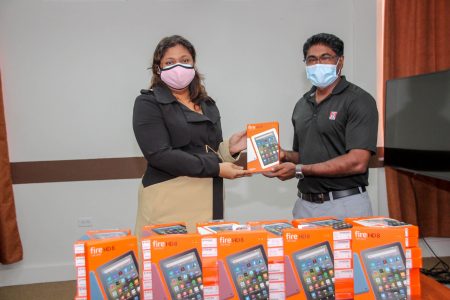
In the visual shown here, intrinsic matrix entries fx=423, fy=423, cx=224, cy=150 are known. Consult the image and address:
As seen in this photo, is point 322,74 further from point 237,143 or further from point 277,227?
point 277,227

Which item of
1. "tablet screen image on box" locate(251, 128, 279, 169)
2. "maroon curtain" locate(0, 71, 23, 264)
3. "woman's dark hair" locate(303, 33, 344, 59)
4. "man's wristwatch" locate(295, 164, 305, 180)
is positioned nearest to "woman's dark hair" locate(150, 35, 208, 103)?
"tablet screen image on box" locate(251, 128, 279, 169)

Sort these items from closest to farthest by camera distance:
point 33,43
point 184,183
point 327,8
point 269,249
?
1. point 269,249
2. point 184,183
3. point 33,43
4. point 327,8

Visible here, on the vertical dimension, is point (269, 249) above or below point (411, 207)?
above

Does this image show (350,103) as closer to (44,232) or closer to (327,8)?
(327,8)

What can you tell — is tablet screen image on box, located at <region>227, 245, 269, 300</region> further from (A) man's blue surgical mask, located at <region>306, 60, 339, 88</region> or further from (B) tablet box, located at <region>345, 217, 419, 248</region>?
(A) man's blue surgical mask, located at <region>306, 60, 339, 88</region>

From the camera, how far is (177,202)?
186 cm

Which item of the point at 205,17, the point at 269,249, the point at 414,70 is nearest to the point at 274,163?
the point at 269,249

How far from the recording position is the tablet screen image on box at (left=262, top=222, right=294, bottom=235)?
134 cm

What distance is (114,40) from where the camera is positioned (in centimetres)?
363

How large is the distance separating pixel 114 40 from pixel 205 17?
81cm

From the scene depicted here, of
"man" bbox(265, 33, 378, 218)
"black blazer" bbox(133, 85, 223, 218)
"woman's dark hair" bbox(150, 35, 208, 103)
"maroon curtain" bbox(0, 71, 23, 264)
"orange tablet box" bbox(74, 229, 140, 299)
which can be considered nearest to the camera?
"orange tablet box" bbox(74, 229, 140, 299)

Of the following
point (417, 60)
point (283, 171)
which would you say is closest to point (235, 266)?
point (283, 171)

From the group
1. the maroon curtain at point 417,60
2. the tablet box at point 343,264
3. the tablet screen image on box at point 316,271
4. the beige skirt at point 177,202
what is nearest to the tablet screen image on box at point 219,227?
the tablet screen image on box at point 316,271

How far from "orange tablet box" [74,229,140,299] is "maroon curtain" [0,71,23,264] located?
263 cm
